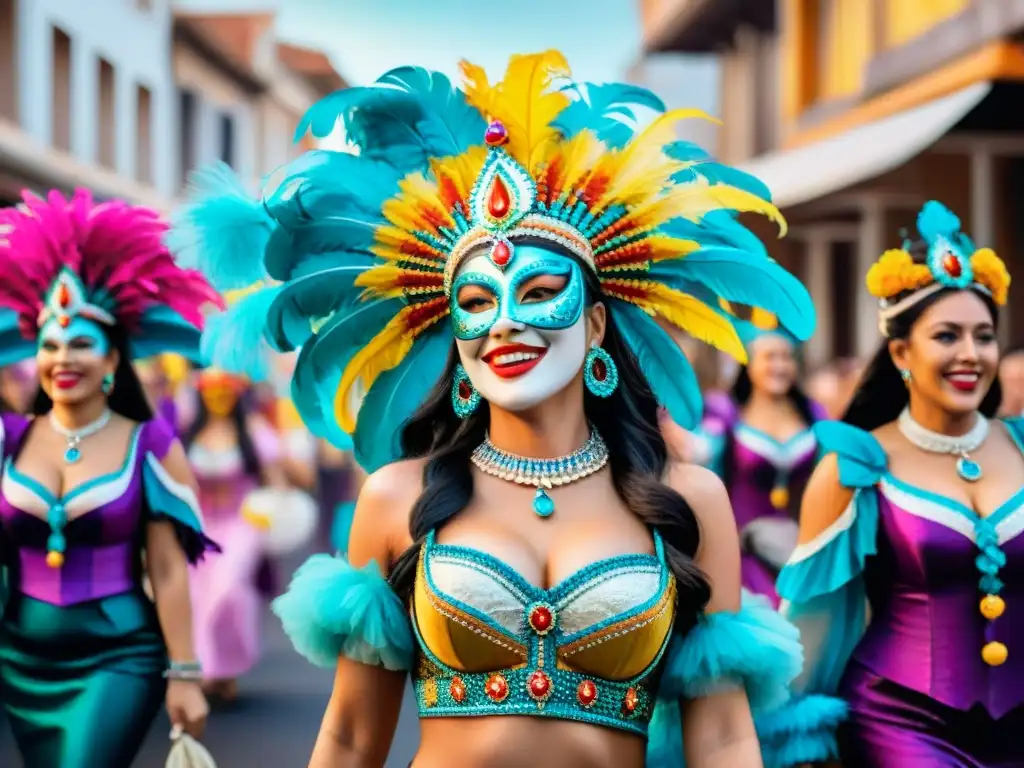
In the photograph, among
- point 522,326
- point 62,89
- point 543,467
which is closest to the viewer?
point 522,326

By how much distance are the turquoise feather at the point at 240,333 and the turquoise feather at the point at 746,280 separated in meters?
0.98

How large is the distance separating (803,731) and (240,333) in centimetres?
186

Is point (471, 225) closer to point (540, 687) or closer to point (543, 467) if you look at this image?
point (543, 467)

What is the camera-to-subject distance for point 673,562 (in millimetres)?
3613

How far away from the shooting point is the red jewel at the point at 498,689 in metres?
3.53

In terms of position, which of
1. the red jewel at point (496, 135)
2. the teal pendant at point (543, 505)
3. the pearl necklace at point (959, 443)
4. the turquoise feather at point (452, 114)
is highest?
the turquoise feather at point (452, 114)

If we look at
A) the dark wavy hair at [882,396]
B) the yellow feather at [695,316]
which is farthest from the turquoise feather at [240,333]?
the dark wavy hair at [882,396]

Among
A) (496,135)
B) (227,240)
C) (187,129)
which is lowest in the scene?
(227,240)

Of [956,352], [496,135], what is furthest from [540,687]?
[956,352]

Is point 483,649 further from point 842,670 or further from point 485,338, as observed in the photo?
point 842,670

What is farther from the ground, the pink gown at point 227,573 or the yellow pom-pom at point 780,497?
the yellow pom-pom at point 780,497

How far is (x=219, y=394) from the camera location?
34.8 feet

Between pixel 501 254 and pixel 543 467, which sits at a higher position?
pixel 501 254

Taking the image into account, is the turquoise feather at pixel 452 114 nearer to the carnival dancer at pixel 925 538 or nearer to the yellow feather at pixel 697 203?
the yellow feather at pixel 697 203
